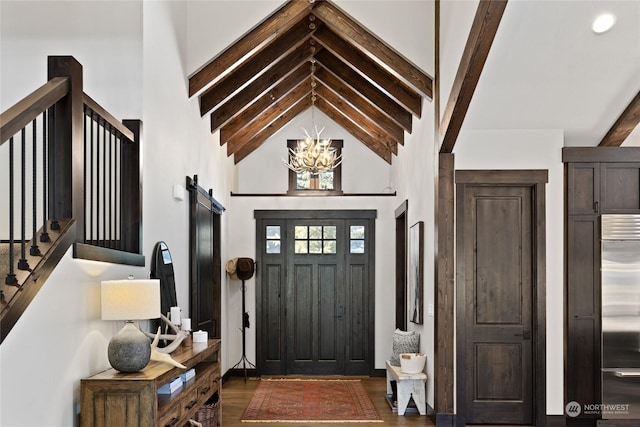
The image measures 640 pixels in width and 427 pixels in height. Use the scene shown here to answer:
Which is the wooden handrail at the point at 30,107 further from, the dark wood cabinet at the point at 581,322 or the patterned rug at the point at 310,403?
the dark wood cabinet at the point at 581,322

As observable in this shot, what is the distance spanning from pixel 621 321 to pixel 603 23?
9.08 feet

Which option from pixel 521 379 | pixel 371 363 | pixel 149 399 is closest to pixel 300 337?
pixel 371 363

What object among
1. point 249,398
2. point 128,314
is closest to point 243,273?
point 249,398

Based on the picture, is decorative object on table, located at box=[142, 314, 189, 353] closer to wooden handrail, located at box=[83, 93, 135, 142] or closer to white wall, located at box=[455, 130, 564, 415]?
wooden handrail, located at box=[83, 93, 135, 142]

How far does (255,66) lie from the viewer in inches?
292

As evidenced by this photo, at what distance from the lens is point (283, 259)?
405 inches

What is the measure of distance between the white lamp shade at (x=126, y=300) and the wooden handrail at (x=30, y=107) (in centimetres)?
105

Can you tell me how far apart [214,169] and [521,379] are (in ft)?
13.8

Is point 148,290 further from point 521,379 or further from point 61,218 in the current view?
point 521,379

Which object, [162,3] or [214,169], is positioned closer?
[162,3]

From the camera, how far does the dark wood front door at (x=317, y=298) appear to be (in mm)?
10258

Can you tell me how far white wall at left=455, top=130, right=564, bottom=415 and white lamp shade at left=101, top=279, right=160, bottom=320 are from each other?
140 inches

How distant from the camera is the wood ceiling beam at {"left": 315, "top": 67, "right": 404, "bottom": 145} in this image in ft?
29.6

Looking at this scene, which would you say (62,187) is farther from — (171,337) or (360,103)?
(360,103)
